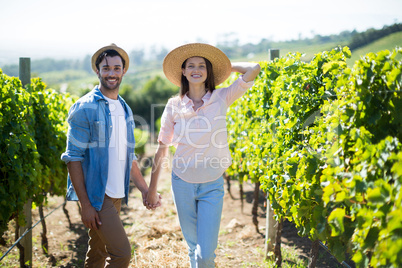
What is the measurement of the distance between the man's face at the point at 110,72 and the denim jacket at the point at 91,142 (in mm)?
138

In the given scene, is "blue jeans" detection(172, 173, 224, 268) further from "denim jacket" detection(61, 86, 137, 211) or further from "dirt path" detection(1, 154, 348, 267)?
"dirt path" detection(1, 154, 348, 267)

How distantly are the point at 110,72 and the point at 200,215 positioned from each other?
4.23 feet

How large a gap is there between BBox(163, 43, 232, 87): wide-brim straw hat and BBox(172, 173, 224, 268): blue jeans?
3.12 feet

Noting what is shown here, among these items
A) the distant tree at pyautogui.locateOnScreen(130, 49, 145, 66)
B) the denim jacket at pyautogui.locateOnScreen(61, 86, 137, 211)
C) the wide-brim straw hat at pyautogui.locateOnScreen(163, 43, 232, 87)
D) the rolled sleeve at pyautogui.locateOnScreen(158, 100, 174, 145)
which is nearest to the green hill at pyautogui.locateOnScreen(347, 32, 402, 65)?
the wide-brim straw hat at pyautogui.locateOnScreen(163, 43, 232, 87)

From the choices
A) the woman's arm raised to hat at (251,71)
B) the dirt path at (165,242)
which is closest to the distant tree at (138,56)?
the dirt path at (165,242)

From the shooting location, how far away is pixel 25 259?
14.1 feet

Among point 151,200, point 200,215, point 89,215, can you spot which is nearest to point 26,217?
point 151,200

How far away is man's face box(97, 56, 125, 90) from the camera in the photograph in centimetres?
292

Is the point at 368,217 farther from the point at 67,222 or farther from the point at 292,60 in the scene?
the point at 67,222

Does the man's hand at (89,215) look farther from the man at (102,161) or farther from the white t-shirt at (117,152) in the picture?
the white t-shirt at (117,152)

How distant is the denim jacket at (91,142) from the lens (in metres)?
2.67

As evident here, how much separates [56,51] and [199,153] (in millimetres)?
86726

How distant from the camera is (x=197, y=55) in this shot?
3.15 m

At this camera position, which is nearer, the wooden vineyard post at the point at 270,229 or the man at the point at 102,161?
the man at the point at 102,161
